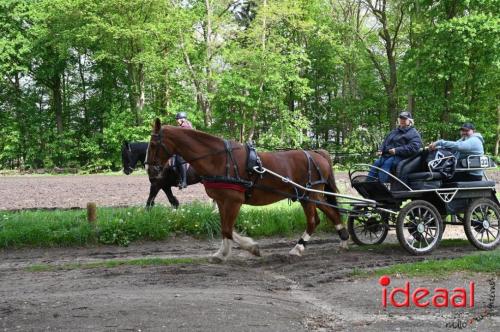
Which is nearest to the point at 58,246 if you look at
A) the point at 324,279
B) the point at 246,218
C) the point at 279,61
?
the point at 246,218

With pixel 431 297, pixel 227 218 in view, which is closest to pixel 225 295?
pixel 227 218

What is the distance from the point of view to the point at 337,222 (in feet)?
32.0

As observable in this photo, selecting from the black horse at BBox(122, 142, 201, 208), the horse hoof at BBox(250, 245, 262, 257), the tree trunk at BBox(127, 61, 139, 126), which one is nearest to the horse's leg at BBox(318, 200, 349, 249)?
the horse hoof at BBox(250, 245, 262, 257)

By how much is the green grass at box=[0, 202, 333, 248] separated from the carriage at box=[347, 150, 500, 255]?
2184 millimetres

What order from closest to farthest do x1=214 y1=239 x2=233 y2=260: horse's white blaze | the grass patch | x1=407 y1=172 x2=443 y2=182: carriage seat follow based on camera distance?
x1=214 y1=239 x2=233 y2=260: horse's white blaze, x1=407 y1=172 x2=443 y2=182: carriage seat, the grass patch

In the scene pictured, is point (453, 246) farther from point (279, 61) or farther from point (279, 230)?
point (279, 61)

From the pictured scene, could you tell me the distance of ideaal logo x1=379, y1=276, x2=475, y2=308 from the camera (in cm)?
604

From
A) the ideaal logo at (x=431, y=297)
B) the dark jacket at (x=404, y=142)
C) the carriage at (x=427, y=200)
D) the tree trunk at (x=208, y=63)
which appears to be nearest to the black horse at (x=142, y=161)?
the carriage at (x=427, y=200)

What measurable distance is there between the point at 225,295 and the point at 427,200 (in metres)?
5.04

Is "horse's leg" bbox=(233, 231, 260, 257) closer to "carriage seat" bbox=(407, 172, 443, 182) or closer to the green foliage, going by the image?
"carriage seat" bbox=(407, 172, 443, 182)

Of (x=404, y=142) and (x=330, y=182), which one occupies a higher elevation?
(x=404, y=142)

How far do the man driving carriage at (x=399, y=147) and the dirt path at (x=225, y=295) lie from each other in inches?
57.3

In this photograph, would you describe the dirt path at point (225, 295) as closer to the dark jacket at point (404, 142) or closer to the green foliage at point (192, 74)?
the dark jacket at point (404, 142)

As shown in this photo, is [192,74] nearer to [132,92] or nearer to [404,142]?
[132,92]
